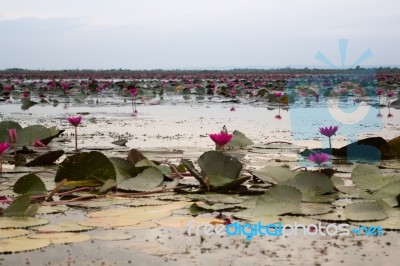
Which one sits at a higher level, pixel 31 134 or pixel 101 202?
pixel 31 134

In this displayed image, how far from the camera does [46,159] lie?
11.8 ft

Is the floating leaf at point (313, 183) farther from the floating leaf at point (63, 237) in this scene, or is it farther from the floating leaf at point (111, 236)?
the floating leaf at point (63, 237)

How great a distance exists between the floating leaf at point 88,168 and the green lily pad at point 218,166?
0.44 m

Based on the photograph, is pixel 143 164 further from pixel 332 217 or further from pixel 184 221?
pixel 332 217

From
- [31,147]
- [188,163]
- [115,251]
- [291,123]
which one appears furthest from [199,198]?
[291,123]

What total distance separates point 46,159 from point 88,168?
69cm

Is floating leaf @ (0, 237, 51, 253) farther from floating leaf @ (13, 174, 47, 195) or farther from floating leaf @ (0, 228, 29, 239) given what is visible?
floating leaf @ (13, 174, 47, 195)

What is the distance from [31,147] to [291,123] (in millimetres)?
3247

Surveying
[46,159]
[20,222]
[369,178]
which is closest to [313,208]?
[369,178]

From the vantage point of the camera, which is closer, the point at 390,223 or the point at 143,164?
the point at 390,223

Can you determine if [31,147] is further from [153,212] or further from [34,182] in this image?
[153,212]

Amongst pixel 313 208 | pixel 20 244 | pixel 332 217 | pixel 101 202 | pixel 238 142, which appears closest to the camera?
pixel 20 244

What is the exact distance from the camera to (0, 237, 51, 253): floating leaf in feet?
6.13

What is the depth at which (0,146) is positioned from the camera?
9.81 feet
